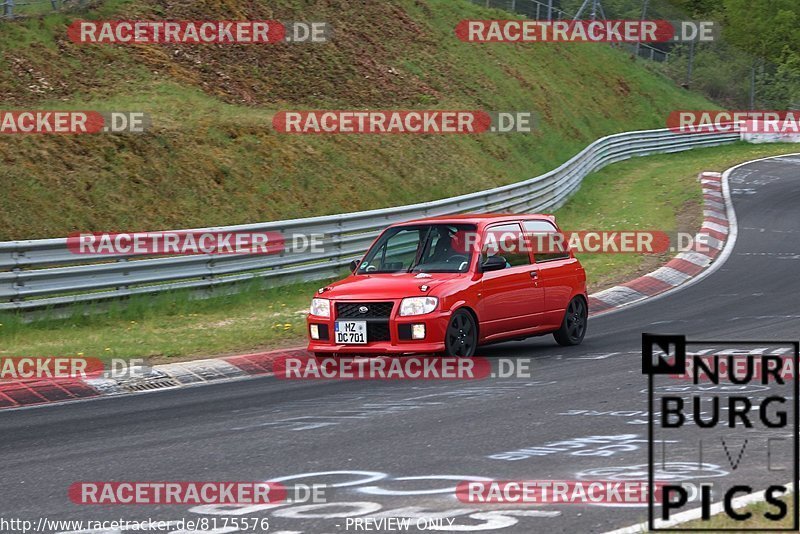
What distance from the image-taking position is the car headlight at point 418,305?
1175cm

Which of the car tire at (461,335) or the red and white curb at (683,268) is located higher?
the red and white curb at (683,268)

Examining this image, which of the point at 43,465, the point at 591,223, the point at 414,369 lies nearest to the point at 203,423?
the point at 43,465

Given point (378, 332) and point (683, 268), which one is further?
point (683, 268)

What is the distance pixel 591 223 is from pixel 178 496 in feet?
70.5

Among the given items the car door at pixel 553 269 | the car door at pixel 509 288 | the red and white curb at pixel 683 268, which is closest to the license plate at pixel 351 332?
the car door at pixel 509 288

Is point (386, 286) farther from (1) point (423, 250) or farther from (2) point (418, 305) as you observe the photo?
(1) point (423, 250)

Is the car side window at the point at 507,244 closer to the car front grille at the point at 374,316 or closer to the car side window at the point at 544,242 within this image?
the car side window at the point at 544,242

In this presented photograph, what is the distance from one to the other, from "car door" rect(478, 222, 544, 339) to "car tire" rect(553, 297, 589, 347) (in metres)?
0.57

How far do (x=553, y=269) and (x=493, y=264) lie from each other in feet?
4.65

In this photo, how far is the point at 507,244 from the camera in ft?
43.6

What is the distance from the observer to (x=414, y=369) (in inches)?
479

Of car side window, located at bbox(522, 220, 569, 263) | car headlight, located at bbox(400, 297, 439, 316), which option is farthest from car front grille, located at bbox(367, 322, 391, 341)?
car side window, located at bbox(522, 220, 569, 263)

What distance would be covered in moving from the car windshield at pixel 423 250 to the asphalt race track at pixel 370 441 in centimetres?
136

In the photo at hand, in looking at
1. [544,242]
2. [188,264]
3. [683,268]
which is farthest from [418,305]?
[683,268]
